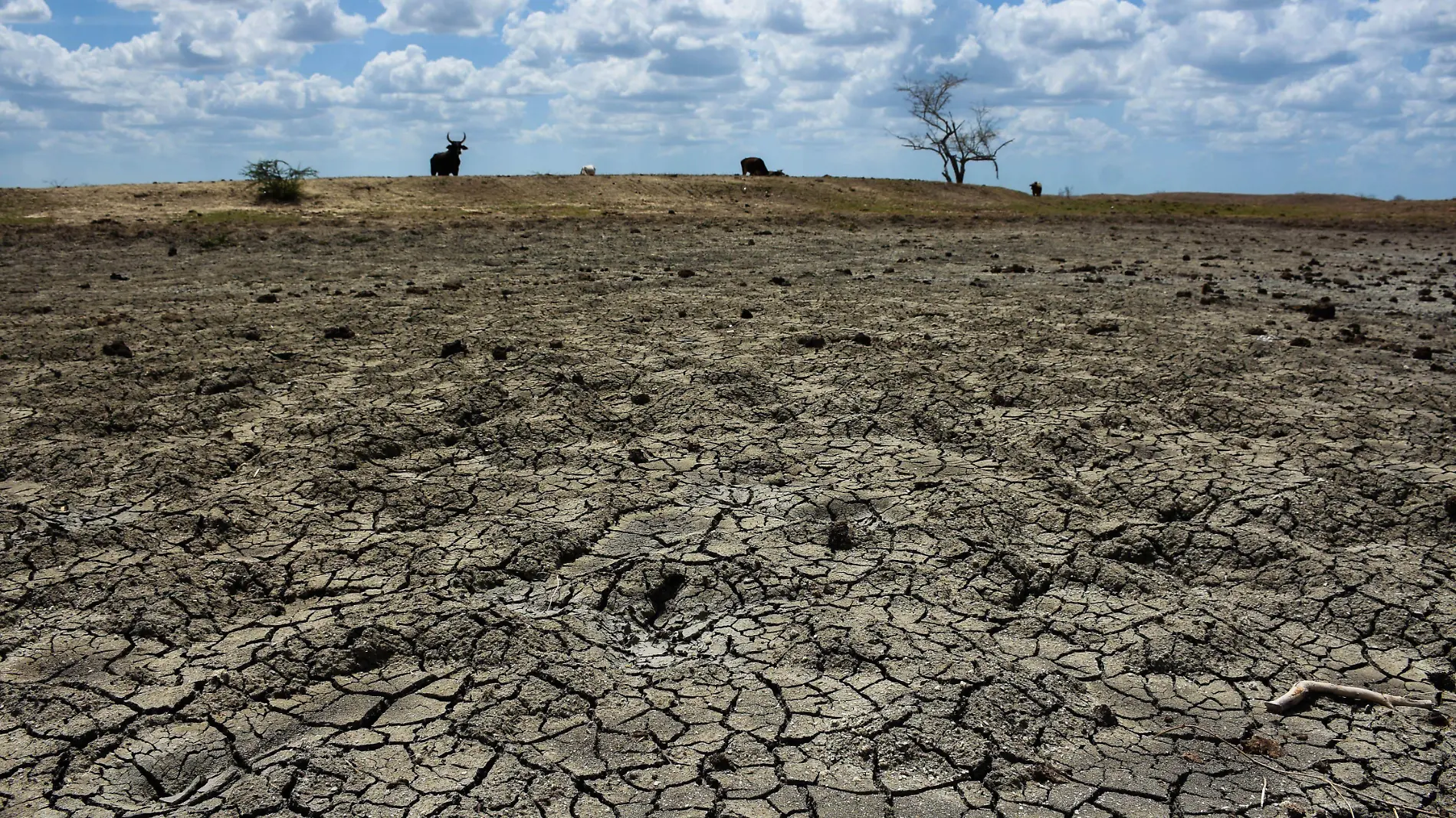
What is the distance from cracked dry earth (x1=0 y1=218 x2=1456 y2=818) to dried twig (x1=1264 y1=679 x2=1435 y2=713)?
0.07m

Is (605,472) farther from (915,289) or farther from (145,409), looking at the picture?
→ (915,289)

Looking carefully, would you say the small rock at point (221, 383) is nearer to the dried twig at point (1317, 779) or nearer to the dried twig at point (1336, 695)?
the dried twig at point (1317, 779)

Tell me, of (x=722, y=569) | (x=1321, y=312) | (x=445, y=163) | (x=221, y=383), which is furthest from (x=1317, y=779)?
(x=445, y=163)

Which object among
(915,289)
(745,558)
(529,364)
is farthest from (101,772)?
(915,289)

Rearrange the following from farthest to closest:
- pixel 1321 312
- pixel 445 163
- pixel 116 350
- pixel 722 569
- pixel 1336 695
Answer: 1. pixel 445 163
2. pixel 1321 312
3. pixel 116 350
4. pixel 722 569
5. pixel 1336 695

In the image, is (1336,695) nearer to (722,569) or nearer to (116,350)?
(722,569)

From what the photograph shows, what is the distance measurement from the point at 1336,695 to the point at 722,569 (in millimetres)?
2270

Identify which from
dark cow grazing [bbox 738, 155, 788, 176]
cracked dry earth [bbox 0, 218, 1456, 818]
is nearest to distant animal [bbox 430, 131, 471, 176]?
dark cow grazing [bbox 738, 155, 788, 176]

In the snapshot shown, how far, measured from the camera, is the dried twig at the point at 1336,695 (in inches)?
133

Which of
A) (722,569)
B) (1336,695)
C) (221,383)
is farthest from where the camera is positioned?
(221,383)

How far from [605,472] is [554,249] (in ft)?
35.4

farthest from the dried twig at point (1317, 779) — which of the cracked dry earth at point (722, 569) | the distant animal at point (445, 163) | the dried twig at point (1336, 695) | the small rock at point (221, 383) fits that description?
the distant animal at point (445, 163)

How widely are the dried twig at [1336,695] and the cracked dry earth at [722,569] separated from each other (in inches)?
2.9

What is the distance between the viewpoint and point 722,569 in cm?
432
